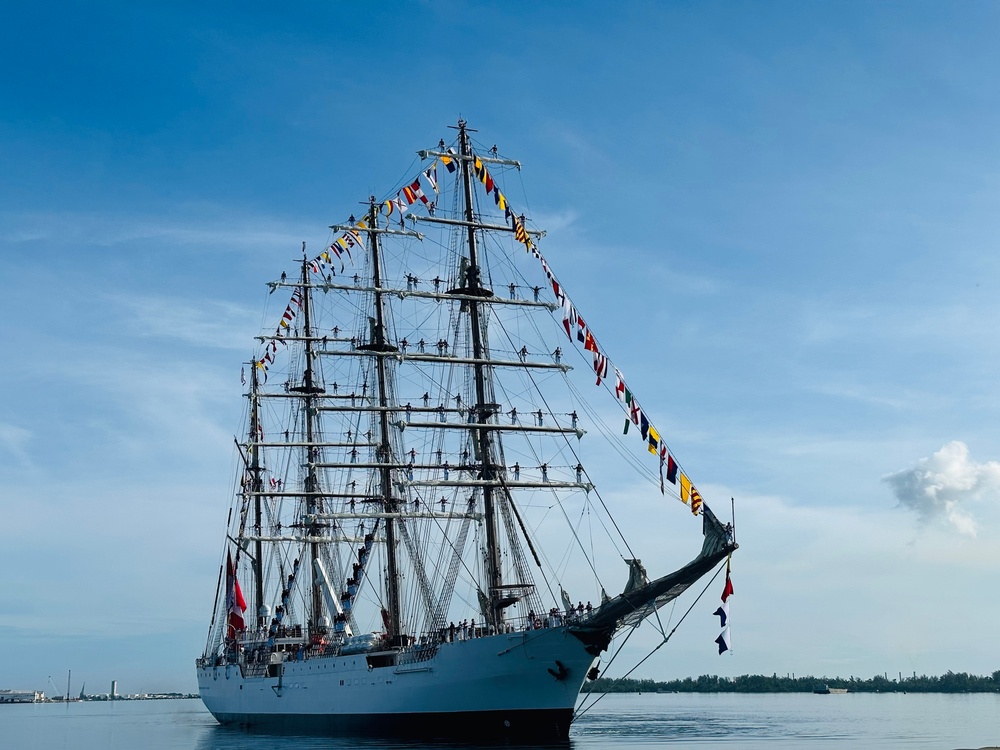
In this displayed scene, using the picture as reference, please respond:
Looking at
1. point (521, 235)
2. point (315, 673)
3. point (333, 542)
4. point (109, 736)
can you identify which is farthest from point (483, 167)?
point (109, 736)

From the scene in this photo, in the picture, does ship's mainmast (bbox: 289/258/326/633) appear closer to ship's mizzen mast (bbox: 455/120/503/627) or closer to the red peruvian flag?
the red peruvian flag

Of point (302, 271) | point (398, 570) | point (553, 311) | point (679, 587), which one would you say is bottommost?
point (679, 587)

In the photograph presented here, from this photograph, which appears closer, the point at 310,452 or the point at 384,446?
the point at 384,446

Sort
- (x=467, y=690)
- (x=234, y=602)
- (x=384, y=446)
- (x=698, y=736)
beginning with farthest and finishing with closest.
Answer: (x=234, y=602) < (x=384, y=446) < (x=698, y=736) < (x=467, y=690)

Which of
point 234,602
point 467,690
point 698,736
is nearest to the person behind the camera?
point 467,690

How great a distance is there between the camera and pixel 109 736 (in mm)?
82812

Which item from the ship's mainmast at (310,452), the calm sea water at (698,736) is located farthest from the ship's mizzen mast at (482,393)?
the ship's mainmast at (310,452)

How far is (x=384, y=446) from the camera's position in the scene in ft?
229

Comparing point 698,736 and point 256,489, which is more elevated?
point 256,489

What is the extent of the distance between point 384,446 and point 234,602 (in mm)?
20953

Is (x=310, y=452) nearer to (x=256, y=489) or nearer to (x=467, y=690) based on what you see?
(x=256, y=489)

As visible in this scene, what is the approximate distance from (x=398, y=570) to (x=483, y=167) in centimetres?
2447

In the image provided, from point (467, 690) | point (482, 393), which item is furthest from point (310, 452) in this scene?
point (467, 690)

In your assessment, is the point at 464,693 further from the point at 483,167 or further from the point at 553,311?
the point at 483,167
